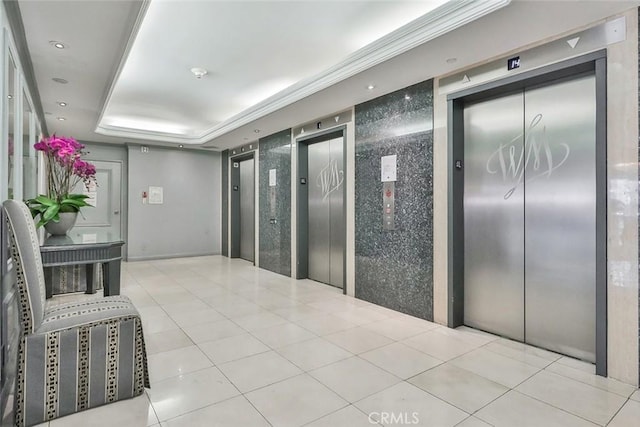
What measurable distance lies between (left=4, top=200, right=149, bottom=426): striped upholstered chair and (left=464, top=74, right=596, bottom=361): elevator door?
3277 millimetres

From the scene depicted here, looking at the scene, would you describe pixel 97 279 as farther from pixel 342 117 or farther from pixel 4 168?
pixel 342 117

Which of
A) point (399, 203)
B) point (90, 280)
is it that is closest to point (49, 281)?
point (90, 280)

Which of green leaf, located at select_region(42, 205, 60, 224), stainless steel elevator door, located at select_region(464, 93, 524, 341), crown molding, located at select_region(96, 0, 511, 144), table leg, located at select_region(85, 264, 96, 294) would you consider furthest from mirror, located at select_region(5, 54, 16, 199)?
stainless steel elevator door, located at select_region(464, 93, 524, 341)

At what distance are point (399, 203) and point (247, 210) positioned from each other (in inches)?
192

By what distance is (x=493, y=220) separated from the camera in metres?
3.51

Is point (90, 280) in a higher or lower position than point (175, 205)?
lower

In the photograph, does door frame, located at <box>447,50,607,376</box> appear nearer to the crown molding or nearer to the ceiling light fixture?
the crown molding

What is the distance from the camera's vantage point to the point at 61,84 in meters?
4.12

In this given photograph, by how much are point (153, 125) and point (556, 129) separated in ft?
24.6

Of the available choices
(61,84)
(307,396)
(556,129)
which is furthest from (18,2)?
(556,129)

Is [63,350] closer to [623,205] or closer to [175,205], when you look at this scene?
[623,205]

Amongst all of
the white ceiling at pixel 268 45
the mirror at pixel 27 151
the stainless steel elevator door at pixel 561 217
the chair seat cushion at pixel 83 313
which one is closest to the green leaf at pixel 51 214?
the mirror at pixel 27 151

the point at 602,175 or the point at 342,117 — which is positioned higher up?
the point at 342,117

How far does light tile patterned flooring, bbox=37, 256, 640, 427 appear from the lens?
6.90 ft
